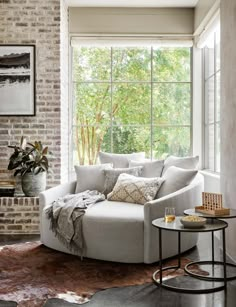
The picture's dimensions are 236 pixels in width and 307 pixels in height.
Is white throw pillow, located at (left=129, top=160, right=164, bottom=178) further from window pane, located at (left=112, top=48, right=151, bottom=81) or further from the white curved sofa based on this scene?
window pane, located at (left=112, top=48, right=151, bottom=81)

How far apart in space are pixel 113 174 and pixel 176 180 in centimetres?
78

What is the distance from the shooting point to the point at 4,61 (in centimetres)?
500

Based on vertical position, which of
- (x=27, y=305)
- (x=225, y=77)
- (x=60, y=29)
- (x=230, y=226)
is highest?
(x=60, y=29)

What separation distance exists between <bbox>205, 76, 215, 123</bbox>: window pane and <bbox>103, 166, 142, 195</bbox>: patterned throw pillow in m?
1.44

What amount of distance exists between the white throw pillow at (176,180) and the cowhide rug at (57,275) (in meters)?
0.73

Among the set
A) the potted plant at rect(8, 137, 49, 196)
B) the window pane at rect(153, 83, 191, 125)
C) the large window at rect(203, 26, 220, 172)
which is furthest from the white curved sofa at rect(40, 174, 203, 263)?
the window pane at rect(153, 83, 191, 125)

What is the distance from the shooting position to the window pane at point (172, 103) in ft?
18.6

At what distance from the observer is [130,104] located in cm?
565

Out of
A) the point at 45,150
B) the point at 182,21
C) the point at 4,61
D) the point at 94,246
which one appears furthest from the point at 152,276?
the point at 182,21

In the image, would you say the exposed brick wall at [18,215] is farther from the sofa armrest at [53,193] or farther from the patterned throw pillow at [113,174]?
the patterned throw pillow at [113,174]

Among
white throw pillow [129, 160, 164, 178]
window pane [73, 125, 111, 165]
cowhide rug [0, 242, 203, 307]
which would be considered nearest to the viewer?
cowhide rug [0, 242, 203, 307]

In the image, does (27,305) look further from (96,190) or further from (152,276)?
(96,190)

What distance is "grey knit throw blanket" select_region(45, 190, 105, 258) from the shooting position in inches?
144

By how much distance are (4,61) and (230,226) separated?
333 centimetres
